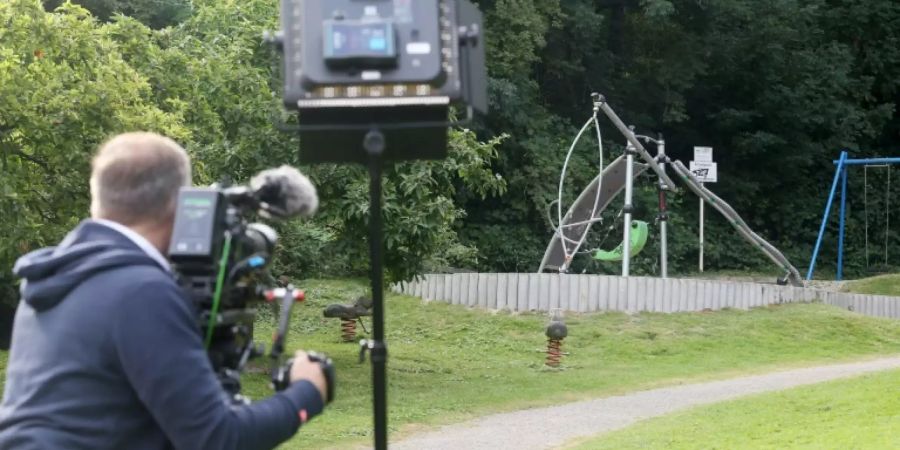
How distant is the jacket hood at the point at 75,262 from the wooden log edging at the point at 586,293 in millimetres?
15580

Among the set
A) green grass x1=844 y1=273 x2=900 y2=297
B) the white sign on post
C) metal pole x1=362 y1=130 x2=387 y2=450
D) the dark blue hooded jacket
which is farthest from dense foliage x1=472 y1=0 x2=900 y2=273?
the dark blue hooded jacket

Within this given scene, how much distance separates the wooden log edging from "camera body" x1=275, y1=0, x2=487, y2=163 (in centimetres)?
1475

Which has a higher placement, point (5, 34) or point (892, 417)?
point (5, 34)

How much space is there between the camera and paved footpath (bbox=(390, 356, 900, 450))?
9703 millimetres

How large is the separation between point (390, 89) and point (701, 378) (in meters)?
10.8

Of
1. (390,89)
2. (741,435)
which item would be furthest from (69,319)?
(741,435)

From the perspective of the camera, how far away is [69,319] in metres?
2.52

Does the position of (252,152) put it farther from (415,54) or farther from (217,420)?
(217,420)

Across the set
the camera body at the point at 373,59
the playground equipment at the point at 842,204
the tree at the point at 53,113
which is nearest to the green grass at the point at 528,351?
the tree at the point at 53,113

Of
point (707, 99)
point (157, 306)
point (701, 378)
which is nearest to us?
point (157, 306)

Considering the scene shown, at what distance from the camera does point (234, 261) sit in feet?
8.90

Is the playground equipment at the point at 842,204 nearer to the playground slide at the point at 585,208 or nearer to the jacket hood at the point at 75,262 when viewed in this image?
the playground slide at the point at 585,208

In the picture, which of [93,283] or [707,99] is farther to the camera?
[707,99]

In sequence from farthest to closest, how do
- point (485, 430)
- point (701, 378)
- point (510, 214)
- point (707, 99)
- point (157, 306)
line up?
point (707, 99)
point (510, 214)
point (701, 378)
point (485, 430)
point (157, 306)
